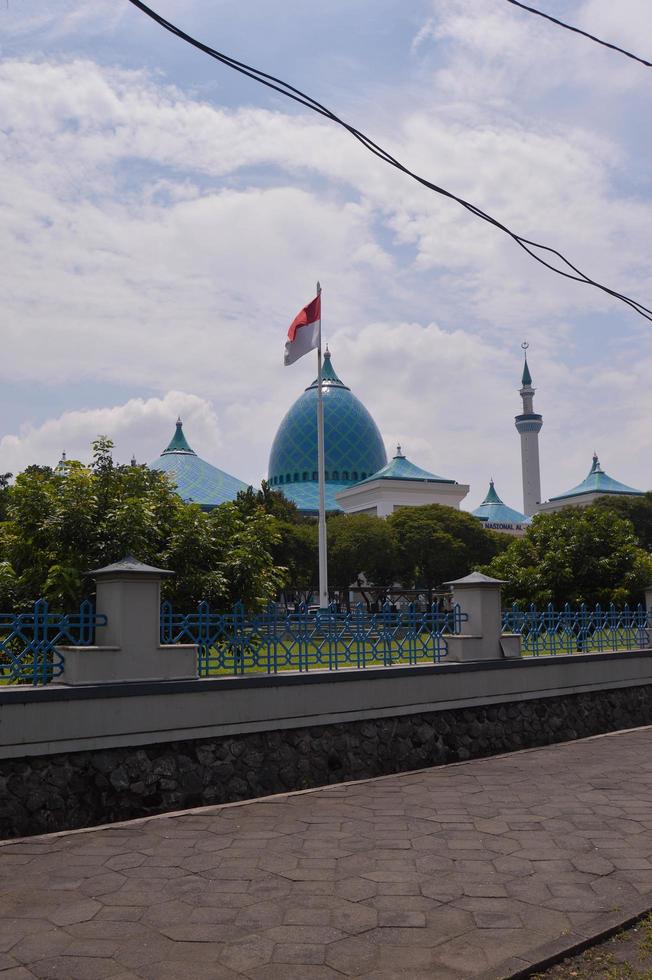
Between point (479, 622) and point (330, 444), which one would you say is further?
point (330, 444)

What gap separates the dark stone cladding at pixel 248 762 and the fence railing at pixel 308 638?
72cm

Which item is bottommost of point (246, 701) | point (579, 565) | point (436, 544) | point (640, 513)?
point (246, 701)

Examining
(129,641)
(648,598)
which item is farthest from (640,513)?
(129,641)

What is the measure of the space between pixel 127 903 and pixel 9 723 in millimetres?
2232

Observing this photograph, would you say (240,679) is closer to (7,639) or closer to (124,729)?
(124,729)

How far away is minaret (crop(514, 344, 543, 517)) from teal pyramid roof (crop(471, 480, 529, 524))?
2.99 metres

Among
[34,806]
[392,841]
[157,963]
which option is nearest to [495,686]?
[392,841]

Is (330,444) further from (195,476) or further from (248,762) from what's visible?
(248,762)

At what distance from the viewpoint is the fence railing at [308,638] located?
8.39m

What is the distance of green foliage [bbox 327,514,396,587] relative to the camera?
38906 millimetres

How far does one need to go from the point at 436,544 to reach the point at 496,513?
26806mm

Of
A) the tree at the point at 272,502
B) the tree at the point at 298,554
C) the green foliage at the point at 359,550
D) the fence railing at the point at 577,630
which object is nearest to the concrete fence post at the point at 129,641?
the fence railing at the point at 577,630

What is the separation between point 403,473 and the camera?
56.1m

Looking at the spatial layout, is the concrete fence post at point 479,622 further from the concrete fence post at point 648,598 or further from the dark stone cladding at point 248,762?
the concrete fence post at point 648,598
